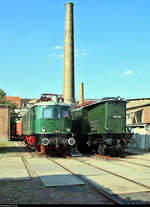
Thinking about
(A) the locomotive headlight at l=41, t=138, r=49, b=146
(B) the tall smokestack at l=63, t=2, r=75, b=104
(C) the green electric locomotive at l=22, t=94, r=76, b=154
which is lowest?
(A) the locomotive headlight at l=41, t=138, r=49, b=146

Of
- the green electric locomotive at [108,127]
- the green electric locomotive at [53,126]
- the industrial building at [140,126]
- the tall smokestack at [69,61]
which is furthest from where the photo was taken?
the tall smokestack at [69,61]

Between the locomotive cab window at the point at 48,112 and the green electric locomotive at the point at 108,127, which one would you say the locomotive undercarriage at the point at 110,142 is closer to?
the green electric locomotive at the point at 108,127

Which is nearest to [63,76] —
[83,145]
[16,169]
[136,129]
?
[136,129]

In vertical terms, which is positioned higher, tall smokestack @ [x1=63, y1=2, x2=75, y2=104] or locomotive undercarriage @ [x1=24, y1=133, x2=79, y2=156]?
tall smokestack @ [x1=63, y1=2, x2=75, y2=104]

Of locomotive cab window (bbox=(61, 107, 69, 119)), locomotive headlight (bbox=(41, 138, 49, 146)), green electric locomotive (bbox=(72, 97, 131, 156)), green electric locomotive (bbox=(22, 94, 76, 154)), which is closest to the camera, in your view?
locomotive headlight (bbox=(41, 138, 49, 146))

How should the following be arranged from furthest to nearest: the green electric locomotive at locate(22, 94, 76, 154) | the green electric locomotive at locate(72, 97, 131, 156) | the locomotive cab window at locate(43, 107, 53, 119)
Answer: the green electric locomotive at locate(72, 97, 131, 156) → the locomotive cab window at locate(43, 107, 53, 119) → the green electric locomotive at locate(22, 94, 76, 154)

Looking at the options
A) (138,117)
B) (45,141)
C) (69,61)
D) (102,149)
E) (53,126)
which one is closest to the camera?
(45,141)

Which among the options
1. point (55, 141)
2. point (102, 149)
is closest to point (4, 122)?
point (55, 141)

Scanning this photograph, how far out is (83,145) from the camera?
19141 mm

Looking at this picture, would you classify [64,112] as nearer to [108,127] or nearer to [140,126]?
[108,127]

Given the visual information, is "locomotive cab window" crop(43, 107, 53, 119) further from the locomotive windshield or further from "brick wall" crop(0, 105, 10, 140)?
"brick wall" crop(0, 105, 10, 140)

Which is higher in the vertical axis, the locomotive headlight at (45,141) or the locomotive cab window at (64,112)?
the locomotive cab window at (64,112)

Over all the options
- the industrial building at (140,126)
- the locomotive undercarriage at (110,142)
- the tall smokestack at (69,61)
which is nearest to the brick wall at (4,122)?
the tall smokestack at (69,61)

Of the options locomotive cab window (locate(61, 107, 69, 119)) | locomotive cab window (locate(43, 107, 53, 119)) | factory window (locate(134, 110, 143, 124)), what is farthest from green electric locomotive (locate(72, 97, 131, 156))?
factory window (locate(134, 110, 143, 124))
